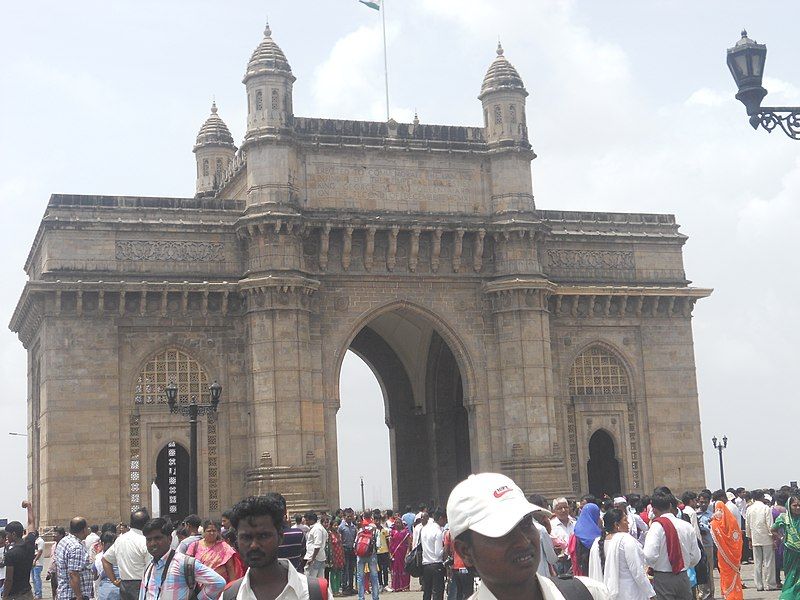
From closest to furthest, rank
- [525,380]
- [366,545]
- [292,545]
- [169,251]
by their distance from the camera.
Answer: [292,545], [366,545], [169,251], [525,380]

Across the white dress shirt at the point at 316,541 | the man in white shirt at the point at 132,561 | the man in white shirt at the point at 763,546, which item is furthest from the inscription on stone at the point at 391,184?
the man in white shirt at the point at 132,561

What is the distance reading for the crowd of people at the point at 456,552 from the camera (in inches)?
137

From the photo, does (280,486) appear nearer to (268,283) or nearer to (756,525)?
(268,283)

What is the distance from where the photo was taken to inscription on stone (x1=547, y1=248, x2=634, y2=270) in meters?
35.0

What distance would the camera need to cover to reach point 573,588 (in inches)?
156

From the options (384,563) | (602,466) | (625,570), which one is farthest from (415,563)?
(602,466)

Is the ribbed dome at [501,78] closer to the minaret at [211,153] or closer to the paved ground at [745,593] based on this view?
the minaret at [211,153]

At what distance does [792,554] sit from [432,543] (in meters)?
5.87

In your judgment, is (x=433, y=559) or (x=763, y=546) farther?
(x=763, y=546)

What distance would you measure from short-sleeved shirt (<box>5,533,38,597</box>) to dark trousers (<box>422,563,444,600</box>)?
676 centimetres

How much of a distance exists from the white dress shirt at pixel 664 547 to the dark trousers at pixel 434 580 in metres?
5.94

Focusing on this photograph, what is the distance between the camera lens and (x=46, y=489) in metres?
29.8

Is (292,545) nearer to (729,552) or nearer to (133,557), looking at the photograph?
(133,557)

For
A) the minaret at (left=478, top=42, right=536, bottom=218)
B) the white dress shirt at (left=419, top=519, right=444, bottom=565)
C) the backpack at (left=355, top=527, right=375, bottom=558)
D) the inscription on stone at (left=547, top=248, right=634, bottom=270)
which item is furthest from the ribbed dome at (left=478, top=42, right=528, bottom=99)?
the white dress shirt at (left=419, top=519, right=444, bottom=565)
